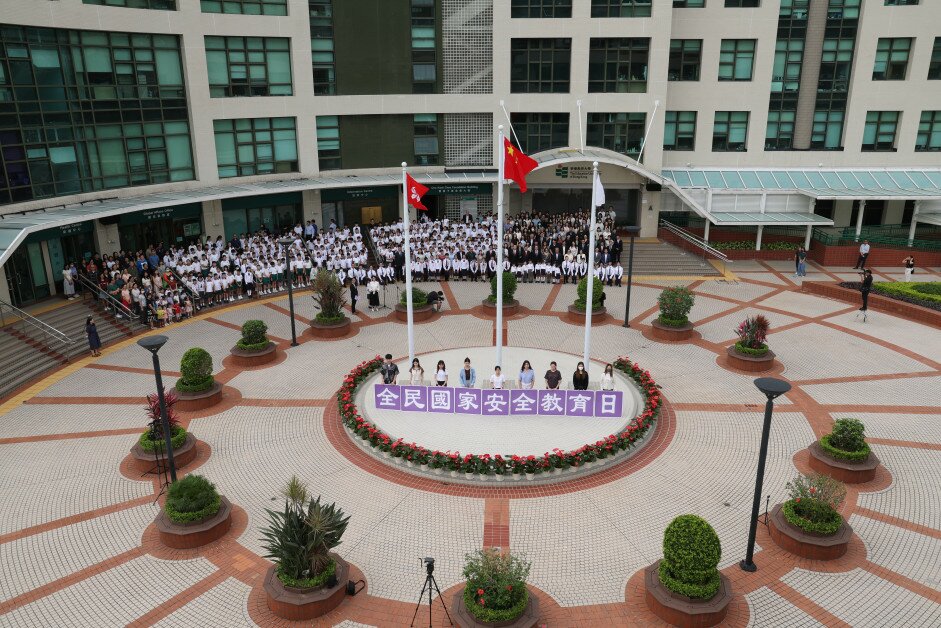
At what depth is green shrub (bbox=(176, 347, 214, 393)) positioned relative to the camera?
63.7 ft

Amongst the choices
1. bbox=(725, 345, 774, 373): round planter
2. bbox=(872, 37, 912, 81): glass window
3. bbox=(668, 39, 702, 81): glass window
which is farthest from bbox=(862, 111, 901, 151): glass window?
bbox=(725, 345, 774, 373): round planter

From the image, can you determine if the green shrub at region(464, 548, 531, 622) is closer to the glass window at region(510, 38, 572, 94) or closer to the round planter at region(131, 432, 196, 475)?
the round planter at region(131, 432, 196, 475)

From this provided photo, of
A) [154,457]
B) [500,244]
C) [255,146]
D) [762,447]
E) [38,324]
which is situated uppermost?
[255,146]

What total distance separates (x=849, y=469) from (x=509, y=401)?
8149 mm

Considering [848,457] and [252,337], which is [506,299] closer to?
[252,337]

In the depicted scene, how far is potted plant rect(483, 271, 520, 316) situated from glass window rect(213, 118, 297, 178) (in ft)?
49.0

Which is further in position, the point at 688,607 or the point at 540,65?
the point at 540,65

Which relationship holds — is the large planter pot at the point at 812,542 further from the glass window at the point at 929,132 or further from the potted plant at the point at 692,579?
the glass window at the point at 929,132

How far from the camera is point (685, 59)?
38.1 meters

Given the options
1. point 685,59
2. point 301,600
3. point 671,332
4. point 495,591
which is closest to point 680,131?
point 685,59

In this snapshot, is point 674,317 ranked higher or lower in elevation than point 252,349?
higher

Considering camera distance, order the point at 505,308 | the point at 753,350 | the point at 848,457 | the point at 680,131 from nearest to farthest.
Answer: the point at 848,457 → the point at 753,350 → the point at 505,308 → the point at 680,131

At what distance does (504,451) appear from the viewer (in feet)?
54.8

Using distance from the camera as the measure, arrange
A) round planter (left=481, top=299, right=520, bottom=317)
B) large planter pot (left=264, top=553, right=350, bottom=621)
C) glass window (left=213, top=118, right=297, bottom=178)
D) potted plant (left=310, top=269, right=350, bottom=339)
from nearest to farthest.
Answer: large planter pot (left=264, top=553, right=350, bottom=621) < potted plant (left=310, top=269, right=350, bottom=339) < round planter (left=481, top=299, right=520, bottom=317) < glass window (left=213, top=118, right=297, bottom=178)
